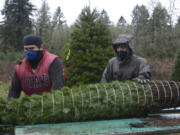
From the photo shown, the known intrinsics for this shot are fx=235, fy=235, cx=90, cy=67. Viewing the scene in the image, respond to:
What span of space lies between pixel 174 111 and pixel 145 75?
641mm

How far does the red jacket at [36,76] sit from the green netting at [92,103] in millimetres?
736

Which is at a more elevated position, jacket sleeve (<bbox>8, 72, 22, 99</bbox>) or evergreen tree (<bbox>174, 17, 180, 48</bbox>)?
evergreen tree (<bbox>174, 17, 180, 48</bbox>)

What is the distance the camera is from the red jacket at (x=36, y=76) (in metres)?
3.24

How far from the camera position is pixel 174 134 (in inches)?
83.7

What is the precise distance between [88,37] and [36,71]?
19.4ft

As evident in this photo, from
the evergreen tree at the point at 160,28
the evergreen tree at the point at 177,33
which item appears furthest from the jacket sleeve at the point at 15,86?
the evergreen tree at the point at 160,28

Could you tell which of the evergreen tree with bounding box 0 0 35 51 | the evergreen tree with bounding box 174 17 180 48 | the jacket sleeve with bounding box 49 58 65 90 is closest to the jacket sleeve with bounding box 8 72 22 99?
the jacket sleeve with bounding box 49 58 65 90

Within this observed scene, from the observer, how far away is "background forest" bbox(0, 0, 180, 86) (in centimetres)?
883

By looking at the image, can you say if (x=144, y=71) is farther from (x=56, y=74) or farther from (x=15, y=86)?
(x=15, y=86)

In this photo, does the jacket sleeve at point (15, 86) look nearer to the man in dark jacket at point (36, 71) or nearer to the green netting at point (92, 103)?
the man in dark jacket at point (36, 71)

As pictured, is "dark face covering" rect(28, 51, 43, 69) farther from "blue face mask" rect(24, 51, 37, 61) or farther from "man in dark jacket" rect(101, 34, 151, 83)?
"man in dark jacket" rect(101, 34, 151, 83)

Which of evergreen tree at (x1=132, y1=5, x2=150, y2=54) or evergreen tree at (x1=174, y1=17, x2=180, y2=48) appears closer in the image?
evergreen tree at (x1=174, y1=17, x2=180, y2=48)

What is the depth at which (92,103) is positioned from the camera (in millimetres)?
2533

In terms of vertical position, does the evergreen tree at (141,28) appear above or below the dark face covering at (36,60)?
above
